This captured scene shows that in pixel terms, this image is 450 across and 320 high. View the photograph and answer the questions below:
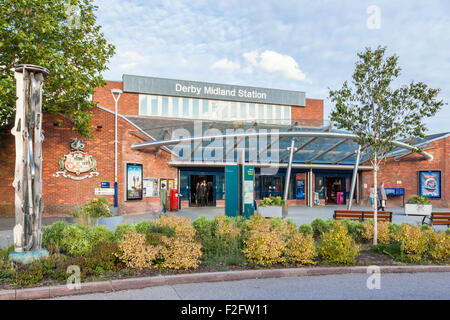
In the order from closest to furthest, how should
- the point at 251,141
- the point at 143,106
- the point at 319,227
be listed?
the point at 319,227, the point at 251,141, the point at 143,106

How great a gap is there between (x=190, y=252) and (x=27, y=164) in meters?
3.78

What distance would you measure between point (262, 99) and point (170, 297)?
135 ft

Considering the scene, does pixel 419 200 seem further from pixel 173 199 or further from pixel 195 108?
pixel 195 108

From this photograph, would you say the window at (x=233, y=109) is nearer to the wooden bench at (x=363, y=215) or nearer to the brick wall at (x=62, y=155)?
the brick wall at (x=62, y=155)

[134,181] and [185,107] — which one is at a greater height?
[185,107]

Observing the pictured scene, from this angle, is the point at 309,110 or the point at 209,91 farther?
the point at 309,110

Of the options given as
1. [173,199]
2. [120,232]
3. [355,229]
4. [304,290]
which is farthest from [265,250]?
[173,199]

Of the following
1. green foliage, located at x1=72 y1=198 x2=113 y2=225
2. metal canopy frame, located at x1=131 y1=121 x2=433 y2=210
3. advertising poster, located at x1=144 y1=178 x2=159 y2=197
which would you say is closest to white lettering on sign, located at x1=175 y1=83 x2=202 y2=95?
metal canopy frame, located at x1=131 y1=121 x2=433 y2=210

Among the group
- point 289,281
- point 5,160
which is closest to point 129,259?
point 289,281

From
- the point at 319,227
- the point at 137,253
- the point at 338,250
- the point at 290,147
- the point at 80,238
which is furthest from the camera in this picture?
the point at 290,147

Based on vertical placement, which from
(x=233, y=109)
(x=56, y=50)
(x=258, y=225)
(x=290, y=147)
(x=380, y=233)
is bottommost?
(x=380, y=233)

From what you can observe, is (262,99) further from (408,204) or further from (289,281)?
(289,281)

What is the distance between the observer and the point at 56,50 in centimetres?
1315

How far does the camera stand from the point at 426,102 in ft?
27.2
